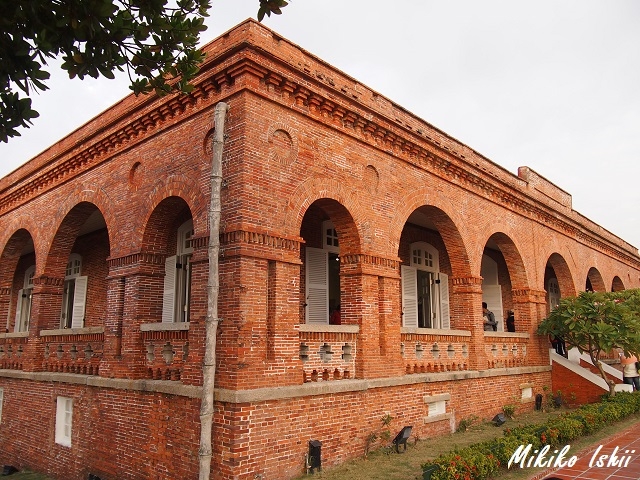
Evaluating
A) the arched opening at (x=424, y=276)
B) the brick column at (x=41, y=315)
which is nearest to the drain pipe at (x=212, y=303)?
the brick column at (x=41, y=315)

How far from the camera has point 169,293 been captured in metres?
11.2

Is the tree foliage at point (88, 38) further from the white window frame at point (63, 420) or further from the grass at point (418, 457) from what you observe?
the white window frame at point (63, 420)

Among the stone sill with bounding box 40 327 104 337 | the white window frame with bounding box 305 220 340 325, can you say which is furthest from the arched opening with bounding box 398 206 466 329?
the stone sill with bounding box 40 327 104 337

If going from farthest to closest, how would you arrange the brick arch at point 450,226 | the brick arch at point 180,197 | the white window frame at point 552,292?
1. the white window frame at point 552,292
2. the brick arch at point 450,226
3. the brick arch at point 180,197

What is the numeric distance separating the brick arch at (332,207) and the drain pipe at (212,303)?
3.88 ft

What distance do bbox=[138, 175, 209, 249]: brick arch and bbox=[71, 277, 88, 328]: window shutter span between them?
5839 millimetres

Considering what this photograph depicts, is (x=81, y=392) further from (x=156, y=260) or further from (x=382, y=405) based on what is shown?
(x=382, y=405)

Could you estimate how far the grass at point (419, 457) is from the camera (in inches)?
310

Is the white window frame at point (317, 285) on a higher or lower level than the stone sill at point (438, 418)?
higher

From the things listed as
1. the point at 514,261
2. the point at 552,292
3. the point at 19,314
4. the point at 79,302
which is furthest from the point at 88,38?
the point at 552,292

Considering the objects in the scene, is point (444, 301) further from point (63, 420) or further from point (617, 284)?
point (617, 284)

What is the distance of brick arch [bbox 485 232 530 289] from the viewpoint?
49.3ft

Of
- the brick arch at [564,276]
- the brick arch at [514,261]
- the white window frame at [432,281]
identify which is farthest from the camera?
the brick arch at [564,276]

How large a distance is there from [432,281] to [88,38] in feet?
40.6
